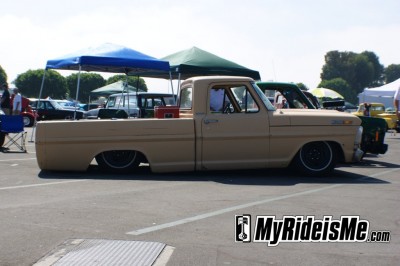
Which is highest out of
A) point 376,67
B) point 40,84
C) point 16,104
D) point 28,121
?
point 376,67

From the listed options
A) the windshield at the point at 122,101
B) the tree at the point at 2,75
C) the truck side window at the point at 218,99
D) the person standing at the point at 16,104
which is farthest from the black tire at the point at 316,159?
the tree at the point at 2,75

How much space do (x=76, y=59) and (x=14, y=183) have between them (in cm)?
664

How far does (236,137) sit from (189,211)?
3210 millimetres

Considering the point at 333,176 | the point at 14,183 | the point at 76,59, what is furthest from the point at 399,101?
the point at 14,183

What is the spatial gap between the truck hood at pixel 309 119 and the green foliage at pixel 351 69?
122 m

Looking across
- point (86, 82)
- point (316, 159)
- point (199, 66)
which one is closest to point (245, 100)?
point (316, 159)

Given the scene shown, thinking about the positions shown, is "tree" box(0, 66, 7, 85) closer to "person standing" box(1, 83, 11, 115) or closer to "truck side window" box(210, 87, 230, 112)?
"person standing" box(1, 83, 11, 115)

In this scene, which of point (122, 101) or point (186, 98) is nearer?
point (186, 98)

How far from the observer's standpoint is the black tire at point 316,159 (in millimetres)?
9984

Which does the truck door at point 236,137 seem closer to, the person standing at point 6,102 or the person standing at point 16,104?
the person standing at point 16,104

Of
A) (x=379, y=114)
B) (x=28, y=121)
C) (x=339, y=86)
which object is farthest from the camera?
(x=339, y=86)

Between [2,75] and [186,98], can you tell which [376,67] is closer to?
[2,75]

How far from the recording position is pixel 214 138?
970cm

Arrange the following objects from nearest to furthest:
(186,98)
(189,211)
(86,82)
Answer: (189,211) < (186,98) < (86,82)
